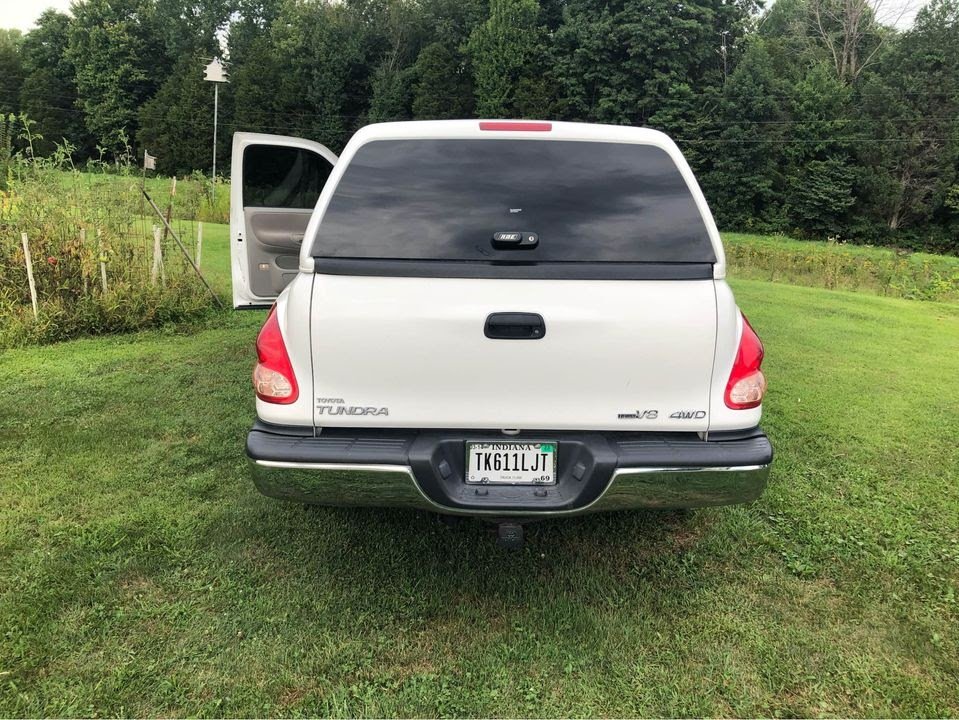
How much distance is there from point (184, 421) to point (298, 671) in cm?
290

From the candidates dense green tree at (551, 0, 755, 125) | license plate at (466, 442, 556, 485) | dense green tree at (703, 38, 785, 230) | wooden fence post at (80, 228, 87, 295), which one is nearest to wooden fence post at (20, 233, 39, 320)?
wooden fence post at (80, 228, 87, 295)

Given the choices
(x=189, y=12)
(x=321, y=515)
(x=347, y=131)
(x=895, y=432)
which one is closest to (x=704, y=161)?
(x=347, y=131)

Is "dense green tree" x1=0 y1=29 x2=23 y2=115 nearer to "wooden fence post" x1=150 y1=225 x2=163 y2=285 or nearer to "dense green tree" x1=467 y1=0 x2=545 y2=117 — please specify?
"dense green tree" x1=467 y1=0 x2=545 y2=117

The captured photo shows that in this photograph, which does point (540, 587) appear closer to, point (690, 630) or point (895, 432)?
A: point (690, 630)

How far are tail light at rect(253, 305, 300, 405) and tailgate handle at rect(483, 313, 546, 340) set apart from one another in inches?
29.8

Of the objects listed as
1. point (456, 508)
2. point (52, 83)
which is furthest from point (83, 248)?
point (52, 83)

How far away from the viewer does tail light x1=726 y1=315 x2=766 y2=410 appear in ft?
7.96

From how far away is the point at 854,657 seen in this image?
2.46 m

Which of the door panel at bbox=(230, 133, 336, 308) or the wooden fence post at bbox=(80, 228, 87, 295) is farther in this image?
the wooden fence post at bbox=(80, 228, 87, 295)

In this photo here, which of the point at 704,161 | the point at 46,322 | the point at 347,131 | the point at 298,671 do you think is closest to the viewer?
the point at 298,671

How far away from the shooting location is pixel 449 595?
2.80m

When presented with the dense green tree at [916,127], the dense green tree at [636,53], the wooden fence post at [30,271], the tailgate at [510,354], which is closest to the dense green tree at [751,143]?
the dense green tree at [636,53]

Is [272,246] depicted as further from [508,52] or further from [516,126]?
[508,52]

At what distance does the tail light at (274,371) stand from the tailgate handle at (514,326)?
2.49 feet
